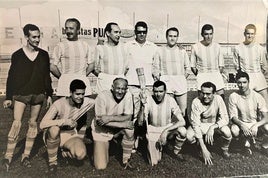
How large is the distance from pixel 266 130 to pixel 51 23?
4.32 feet

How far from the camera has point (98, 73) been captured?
1757 mm

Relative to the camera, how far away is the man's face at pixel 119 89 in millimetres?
1770

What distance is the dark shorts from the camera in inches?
67.1

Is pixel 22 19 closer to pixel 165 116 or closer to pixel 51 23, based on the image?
pixel 51 23

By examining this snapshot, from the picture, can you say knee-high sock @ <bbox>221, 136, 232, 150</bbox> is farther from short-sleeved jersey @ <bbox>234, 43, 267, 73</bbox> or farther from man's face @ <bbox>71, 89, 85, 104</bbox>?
man's face @ <bbox>71, 89, 85, 104</bbox>

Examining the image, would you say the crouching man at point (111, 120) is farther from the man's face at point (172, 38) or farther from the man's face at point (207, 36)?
the man's face at point (207, 36)

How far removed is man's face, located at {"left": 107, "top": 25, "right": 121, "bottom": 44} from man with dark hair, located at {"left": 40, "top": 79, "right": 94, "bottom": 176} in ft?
0.87

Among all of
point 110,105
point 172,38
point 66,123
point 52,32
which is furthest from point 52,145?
point 172,38

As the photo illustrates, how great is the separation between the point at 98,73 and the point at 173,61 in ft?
1.31

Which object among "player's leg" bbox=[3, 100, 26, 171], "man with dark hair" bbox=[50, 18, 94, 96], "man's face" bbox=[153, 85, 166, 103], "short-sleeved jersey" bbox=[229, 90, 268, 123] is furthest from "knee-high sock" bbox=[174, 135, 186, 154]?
"player's leg" bbox=[3, 100, 26, 171]

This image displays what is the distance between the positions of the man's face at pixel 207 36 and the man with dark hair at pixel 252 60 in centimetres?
16

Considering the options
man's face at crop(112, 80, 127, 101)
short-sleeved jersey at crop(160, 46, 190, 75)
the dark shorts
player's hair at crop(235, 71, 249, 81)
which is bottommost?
the dark shorts

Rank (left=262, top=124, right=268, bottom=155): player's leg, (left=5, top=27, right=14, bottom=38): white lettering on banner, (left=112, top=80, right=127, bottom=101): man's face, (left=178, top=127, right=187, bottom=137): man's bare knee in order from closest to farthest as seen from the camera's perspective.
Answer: (left=5, top=27, right=14, bottom=38): white lettering on banner < (left=112, top=80, right=127, bottom=101): man's face < (left=178, top=127, right=187, bottom=137): man's bare knee < (left=262, top=124, right=268, bottom=155): player's leg

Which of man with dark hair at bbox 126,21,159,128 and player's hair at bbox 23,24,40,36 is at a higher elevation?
player's hair at bbox 23,24,40,36
